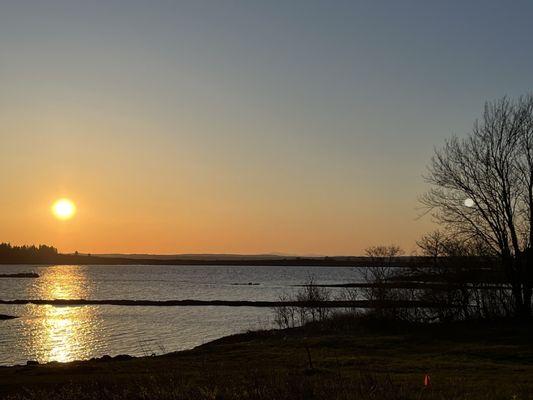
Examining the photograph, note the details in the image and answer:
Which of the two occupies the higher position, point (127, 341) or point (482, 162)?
point (482, 162)

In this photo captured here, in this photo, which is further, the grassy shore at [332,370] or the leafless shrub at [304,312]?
the leafless shrub at [304,312]

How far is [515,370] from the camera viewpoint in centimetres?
2281

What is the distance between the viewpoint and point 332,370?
22.2 metres

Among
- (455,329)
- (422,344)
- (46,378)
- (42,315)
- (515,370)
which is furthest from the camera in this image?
(42,315)

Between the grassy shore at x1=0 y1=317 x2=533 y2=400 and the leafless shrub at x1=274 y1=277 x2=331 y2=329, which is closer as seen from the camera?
the grassy shore at x1=0 y1=317 x2=533 y2=400

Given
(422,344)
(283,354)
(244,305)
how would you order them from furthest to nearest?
1. (244,305)
2. (422,344)
3. (283,354)

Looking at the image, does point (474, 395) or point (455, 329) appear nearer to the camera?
point (474, 395)

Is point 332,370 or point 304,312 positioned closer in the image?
point 332,370

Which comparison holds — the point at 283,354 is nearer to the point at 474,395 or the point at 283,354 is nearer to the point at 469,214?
the point at 474,395

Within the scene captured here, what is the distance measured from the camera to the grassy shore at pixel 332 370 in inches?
551

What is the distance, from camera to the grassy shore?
551 inches

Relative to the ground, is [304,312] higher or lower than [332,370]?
higher

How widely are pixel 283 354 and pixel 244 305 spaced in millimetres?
60369

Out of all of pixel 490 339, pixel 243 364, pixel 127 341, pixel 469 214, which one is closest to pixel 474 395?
pixel 243 364
